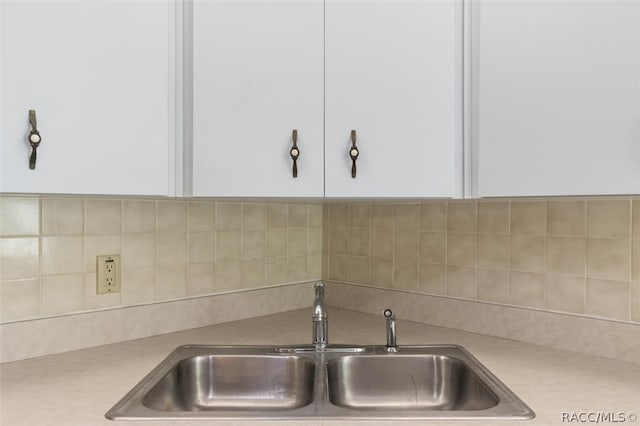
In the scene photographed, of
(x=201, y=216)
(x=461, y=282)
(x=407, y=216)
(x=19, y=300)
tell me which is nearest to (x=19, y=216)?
(x=19, y=300)

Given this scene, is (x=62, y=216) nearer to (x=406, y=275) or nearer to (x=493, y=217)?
(x=406, y=275)

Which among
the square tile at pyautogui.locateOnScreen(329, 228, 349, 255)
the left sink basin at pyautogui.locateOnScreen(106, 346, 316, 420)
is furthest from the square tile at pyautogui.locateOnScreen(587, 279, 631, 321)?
the square tile at pyautogui.locateOnScreen(329, 228, 349, 255)

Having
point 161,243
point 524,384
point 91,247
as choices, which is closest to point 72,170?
point 91,247

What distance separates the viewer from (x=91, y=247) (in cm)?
147

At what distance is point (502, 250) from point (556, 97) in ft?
1.98

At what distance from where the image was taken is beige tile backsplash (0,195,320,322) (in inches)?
53.1

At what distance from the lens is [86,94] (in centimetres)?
112

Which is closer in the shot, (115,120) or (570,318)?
(115,120)

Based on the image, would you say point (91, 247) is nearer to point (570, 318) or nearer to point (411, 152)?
point (411, 152)

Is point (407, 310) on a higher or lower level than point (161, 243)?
lower

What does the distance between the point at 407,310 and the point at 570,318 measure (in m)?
0.54

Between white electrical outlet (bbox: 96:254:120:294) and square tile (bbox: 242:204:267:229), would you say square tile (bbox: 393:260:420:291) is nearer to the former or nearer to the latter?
square tile (bbox: 242:204:267:229)

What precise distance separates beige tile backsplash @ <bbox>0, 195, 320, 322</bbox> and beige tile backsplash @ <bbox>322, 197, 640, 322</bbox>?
108 mm

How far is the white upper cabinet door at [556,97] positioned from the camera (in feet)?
3.41
